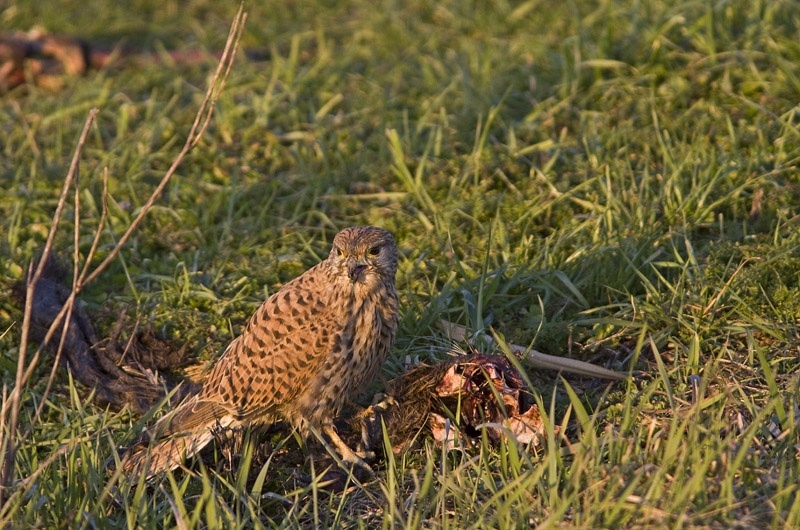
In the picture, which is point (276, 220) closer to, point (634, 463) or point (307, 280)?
point (307, 280)

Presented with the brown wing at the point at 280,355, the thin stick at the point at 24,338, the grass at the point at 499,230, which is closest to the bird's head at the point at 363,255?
the brown wing at the point at 280,355

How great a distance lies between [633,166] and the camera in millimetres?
5074

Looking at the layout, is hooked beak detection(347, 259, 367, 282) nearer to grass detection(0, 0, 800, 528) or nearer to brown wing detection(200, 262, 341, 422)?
brown wing detection(200, 262, 341, 422)

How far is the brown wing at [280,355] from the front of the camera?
3.75 meters

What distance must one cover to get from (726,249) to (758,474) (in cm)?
170

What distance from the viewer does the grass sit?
9.89ft

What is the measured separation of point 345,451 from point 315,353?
444 millimetres

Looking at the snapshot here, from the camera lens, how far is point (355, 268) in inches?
148

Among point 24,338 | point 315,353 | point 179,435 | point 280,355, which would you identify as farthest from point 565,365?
point 24,338

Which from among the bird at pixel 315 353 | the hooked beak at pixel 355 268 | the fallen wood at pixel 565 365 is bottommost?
the fallen wood at pixel 565 365

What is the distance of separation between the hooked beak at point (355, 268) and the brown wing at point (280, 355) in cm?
14

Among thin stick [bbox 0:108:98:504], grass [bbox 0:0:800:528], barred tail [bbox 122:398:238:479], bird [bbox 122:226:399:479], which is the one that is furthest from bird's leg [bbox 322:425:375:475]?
thin stick [bbox 0:108:98:504]

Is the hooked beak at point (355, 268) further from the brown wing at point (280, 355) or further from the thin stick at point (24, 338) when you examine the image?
the thin stick at point (24, 338)

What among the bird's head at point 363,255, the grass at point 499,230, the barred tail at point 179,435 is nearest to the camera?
the grass at point 499,230
